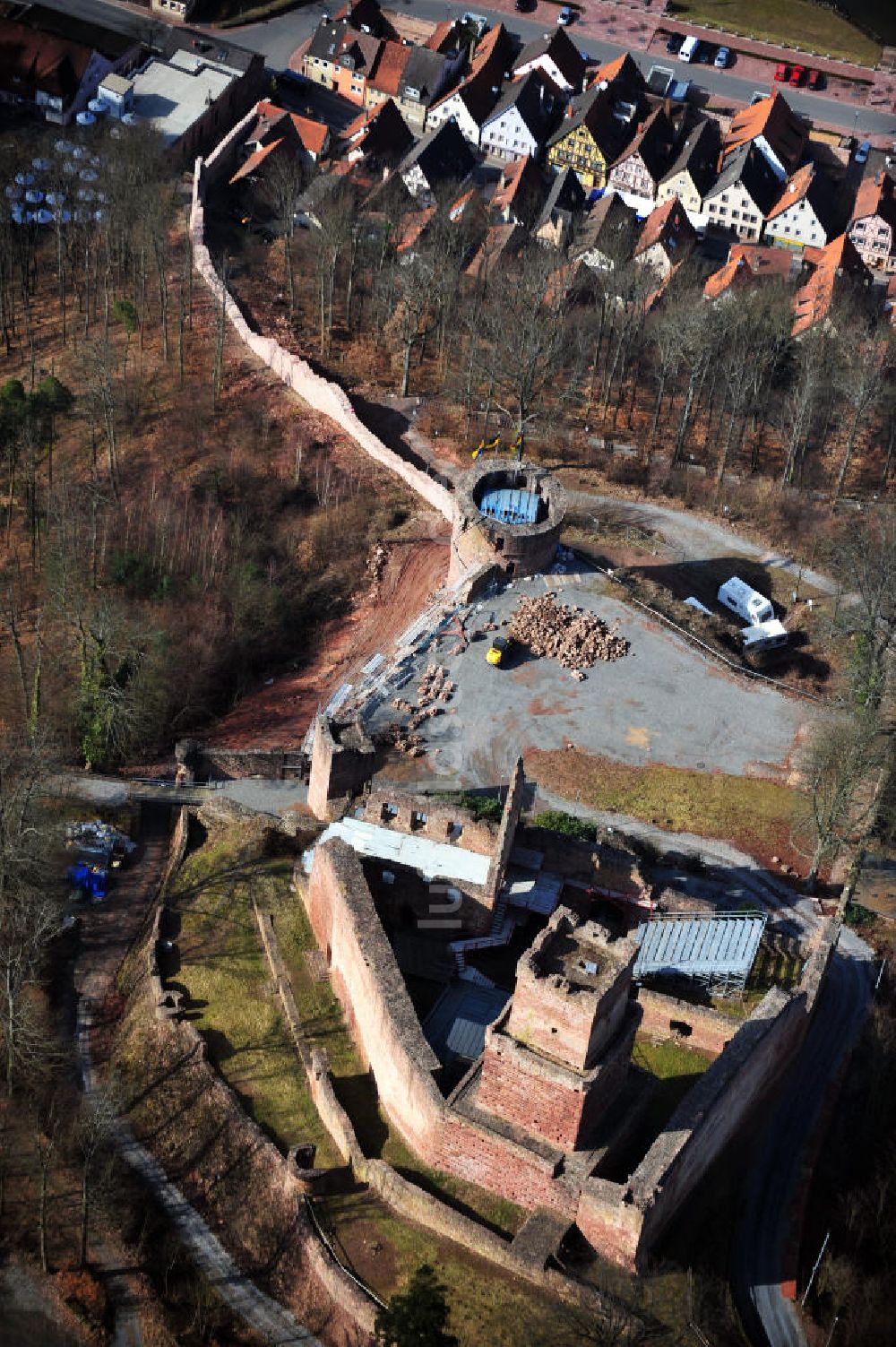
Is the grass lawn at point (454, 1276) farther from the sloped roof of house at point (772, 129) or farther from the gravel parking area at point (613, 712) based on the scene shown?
the sloped roof of house at point (772, 129)

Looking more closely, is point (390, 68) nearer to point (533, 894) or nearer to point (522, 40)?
point (522, 40)

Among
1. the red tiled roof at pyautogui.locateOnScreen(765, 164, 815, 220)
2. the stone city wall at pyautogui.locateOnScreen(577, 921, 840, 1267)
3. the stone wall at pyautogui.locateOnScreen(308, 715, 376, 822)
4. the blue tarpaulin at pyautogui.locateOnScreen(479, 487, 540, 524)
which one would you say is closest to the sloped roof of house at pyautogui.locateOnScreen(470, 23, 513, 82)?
the red tiled roof at pyautogui.locateOnScreen(765, 164, 815, 220)

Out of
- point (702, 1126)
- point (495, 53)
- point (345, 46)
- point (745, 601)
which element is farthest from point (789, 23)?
point (702, 1126)

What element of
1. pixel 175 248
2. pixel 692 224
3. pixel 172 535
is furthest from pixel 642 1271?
pixel 692 224

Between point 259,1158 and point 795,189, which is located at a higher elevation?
point 795,189

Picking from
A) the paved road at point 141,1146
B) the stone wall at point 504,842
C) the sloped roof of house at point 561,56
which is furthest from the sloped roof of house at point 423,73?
the stone wall at point 504,842

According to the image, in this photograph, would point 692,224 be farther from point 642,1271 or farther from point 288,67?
point 642,1271
